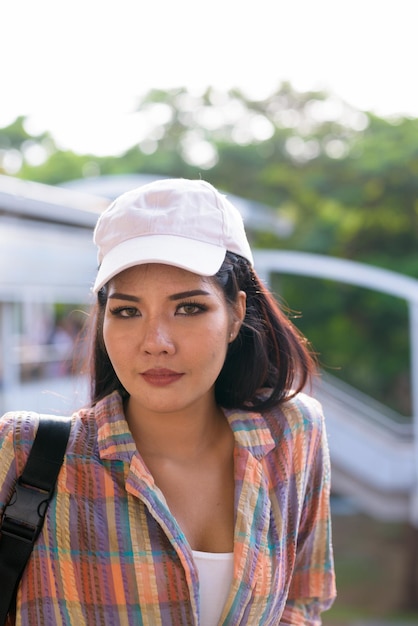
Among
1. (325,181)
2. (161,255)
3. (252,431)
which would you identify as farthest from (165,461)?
(325,181)

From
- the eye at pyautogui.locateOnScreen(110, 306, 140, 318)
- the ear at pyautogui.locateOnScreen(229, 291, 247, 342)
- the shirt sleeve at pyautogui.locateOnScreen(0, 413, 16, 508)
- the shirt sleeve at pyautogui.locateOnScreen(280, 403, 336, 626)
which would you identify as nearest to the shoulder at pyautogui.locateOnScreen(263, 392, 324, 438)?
the shirt sleeve at pyautogui.locateOnScreen(280, 403, 336, 626)

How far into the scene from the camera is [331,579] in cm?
192

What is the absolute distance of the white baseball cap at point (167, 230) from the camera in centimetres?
153

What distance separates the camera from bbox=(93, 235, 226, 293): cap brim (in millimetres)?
1518

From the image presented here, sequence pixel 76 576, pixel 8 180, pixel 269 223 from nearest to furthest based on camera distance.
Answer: pixel 76 576 < pixel 8 180 < pixel 269 223

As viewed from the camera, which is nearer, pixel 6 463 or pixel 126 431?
pixel 6 463

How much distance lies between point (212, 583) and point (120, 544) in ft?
0.66

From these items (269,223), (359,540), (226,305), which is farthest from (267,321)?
(359,540)

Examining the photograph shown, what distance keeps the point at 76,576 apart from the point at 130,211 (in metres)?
0.66

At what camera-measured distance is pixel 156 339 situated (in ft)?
4.98

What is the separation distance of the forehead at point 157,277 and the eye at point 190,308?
3cm

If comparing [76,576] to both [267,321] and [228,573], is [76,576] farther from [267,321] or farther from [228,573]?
[267,321]

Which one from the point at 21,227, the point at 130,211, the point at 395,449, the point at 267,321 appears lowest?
the point at 395,449

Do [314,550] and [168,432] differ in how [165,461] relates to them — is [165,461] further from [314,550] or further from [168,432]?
[314,550]
